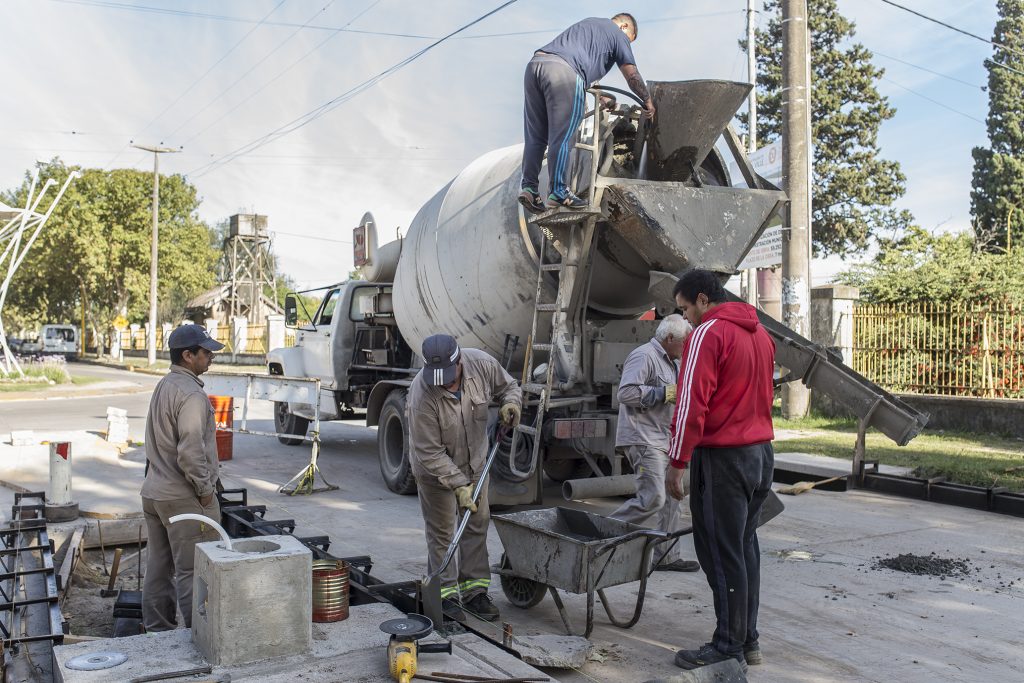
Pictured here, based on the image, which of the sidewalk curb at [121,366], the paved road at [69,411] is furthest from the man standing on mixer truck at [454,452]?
the sidewalk curb at [121,366]

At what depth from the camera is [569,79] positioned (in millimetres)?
6562

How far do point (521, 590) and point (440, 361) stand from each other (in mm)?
1590

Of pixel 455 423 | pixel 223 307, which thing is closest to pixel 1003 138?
pixel 455 423

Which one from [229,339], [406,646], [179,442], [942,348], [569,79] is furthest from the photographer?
[229,339]

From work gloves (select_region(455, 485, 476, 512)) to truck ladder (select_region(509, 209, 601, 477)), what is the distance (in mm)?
2108

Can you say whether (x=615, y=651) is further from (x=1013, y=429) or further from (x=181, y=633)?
(x=1013, y=429)

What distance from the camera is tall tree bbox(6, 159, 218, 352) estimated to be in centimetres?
4338

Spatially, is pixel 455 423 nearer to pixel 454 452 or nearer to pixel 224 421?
pixel 454 452

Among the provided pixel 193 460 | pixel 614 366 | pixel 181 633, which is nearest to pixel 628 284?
pixel 614 366

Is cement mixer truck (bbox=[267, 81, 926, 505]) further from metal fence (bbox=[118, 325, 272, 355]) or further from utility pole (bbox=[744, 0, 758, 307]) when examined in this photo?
metal fence (bbox=[118, 325, 272, 355])

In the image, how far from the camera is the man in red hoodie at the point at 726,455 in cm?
432

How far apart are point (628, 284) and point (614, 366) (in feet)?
2.69

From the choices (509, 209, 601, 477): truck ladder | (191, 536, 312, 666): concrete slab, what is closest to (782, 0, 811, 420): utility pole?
(509, 209, 601, 477): truck ladder

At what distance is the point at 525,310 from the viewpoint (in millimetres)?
8016
